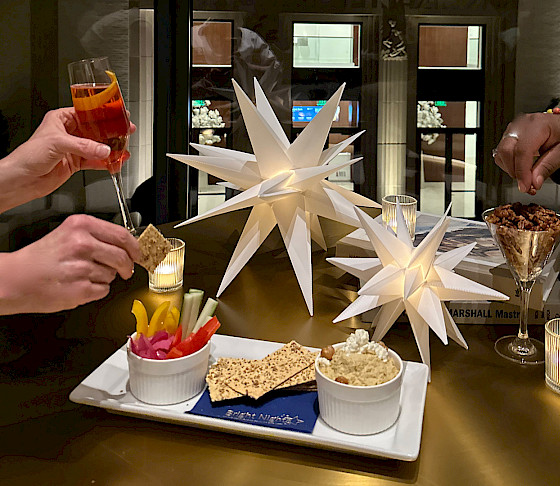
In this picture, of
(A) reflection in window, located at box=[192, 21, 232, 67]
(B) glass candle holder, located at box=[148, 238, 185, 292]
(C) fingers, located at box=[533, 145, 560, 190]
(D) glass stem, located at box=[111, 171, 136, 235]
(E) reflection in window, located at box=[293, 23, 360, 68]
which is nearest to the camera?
(D) glass stem, located at box=[111, 171, 136, 235]

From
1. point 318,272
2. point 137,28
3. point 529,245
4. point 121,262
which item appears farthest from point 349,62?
point 121,262

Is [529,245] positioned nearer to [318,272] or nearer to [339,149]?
[339,149]

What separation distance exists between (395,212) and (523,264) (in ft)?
1.44

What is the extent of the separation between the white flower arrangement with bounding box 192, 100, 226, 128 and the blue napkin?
2.56 m

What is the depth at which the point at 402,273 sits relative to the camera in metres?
1.22

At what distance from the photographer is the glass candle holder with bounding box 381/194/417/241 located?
1.61 meters

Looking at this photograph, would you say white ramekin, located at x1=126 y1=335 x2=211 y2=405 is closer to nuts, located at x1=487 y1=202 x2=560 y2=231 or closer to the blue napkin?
the blue napkin

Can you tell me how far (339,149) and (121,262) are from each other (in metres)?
0.73

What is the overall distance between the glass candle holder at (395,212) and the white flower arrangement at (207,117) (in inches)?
76.7

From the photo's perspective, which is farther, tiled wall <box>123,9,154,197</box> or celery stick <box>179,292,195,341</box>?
tiled wall <box>123,9,154,197</box>

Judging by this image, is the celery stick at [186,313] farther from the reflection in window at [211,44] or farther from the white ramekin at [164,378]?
the reflection in window at [211,44]

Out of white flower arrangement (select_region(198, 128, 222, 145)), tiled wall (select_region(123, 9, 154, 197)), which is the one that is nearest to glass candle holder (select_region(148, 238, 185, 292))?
tiled wall (select_region(123, 9, 154, 197))

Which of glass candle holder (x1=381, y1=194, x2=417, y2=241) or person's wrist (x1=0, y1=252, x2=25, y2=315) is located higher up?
glass candle holder (x1=381, y1=194, x2=417, y2=241)

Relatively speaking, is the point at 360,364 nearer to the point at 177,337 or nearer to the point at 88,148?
the point at 177,337
